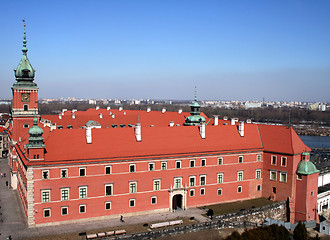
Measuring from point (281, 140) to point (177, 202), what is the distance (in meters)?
18.6

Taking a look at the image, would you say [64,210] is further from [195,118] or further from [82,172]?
[195,118]

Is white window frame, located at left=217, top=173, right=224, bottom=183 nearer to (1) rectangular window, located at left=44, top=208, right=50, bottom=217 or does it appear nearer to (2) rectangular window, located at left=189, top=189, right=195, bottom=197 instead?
(2) rectangular window, located at left=189, top=189, right=195, bottom=197

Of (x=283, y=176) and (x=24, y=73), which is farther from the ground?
(x=24, y=73)

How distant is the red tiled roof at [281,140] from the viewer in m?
55.3

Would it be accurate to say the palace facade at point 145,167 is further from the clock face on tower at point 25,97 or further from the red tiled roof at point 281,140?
the clock face on tower at point 25,97

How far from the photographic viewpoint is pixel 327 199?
6172 cm

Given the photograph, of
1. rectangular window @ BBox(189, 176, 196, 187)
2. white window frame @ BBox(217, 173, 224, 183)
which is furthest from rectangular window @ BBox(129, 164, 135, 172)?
white window frame @ BBox(217, 173, 224, 183)

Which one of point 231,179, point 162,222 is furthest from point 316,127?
point 162,222

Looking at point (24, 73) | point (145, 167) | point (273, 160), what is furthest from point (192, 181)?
point (24, 73)

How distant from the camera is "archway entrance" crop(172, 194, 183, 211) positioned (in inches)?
2044

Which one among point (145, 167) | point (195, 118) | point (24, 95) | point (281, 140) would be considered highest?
point (24, 95)

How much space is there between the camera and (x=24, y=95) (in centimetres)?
6100

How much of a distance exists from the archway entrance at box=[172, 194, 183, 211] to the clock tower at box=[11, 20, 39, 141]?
26925 millimetres

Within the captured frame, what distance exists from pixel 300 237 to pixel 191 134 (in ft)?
66.4
